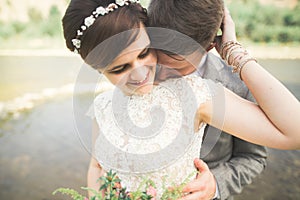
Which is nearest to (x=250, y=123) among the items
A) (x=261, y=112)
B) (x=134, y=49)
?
(x=261, y=112)

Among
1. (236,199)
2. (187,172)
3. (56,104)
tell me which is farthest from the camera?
(56,104)

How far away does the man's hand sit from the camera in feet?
3.57

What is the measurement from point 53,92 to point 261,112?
4112 mm

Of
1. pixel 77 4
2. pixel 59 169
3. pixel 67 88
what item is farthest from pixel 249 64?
pixel 67 88

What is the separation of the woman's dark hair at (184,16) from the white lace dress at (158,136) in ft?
0.43

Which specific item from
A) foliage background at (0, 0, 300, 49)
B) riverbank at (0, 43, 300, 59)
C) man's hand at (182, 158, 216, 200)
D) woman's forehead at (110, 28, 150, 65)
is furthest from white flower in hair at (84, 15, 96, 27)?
foliage background at (0, 0, 300, 49)

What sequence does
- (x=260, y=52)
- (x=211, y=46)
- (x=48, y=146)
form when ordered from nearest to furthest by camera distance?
(x=211, y=46)
(x=48, y=146)
(x=260, y=52)

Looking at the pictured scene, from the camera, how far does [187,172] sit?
108 cm

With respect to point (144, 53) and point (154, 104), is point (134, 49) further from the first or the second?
point (154, 104)

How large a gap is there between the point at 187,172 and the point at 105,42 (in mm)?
433

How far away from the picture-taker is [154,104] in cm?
107

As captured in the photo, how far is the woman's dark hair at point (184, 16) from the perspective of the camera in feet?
3.43

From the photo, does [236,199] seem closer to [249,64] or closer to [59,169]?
[59,169]

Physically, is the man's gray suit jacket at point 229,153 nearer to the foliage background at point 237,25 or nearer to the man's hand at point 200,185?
the man's hand at point 200,185
